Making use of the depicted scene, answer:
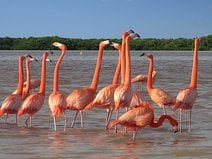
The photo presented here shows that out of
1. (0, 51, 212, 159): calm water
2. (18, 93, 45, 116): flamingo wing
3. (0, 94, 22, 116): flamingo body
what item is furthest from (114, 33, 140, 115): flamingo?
(0, 94, 22, 116): flamingo body

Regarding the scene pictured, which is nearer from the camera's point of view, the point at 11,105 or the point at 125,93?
the point at 125,93

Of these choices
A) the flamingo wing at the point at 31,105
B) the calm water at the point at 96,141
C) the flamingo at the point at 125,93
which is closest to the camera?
the calm water at the point at 96,141

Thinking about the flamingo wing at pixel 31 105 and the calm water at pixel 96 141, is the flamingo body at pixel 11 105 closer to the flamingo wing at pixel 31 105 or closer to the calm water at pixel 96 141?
the flamingo wing at pixel 31 105

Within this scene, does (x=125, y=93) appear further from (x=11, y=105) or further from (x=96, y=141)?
(x=11, y=105)

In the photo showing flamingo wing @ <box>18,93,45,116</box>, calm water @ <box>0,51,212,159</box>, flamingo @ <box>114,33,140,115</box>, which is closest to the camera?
calm water @ <box>0,51,212,159</box>

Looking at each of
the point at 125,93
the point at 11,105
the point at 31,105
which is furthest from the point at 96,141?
the point at 11,105

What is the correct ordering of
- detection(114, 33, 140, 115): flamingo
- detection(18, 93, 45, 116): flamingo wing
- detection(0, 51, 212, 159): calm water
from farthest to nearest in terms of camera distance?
detection(18, 93, 45, 116): flamingo wing, detection(114, 33, 140, 115): flamingo, detection(0, 51, 212, 159): calm water

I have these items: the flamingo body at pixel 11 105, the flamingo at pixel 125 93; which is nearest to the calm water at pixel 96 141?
the flamingo body at pixel 11 105

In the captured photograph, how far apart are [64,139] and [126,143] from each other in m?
1.00

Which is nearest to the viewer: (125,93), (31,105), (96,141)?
(96,141)

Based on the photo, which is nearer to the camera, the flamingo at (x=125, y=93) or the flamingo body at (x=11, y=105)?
the flamingo at (x=125, y=93)

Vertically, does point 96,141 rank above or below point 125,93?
below

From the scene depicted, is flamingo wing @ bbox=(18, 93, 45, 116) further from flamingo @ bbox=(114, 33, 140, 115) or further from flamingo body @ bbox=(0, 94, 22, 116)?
flamingo @ bbox=(114, 33, 140, 115)

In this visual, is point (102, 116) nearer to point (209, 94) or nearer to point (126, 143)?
point (126, 143)
